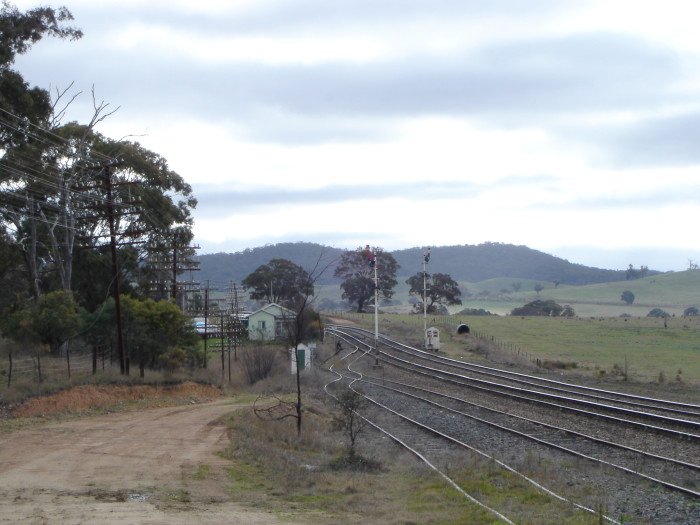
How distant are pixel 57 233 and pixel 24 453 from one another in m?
35.3

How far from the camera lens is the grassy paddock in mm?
48562

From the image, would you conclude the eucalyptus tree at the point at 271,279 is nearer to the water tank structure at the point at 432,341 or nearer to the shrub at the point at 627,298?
the water tank structure at the point at 432,341

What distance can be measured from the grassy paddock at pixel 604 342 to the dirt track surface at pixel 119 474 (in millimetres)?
23650

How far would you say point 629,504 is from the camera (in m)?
13.2

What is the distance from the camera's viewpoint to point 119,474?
Result: 49.0ft

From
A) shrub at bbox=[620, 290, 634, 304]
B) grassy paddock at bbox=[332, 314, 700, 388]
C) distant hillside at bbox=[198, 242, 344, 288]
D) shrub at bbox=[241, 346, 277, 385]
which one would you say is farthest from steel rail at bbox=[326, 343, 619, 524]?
shrub at bbox=[620, 290, 634, 304]

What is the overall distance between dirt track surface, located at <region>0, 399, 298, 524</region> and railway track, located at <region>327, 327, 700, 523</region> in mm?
6459

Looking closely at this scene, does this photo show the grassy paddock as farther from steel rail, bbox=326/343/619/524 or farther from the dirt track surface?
the dirt track surface

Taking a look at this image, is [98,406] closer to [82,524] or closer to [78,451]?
[78,451]

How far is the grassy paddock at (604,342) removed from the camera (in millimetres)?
48562

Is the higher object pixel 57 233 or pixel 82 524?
pixel 57 233

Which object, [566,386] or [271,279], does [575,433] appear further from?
[271,279]

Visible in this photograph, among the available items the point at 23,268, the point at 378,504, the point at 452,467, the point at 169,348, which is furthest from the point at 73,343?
the point at 378,504

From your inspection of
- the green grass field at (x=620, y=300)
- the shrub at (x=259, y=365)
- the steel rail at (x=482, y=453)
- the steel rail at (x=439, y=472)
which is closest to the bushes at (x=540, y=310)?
the green grass field at (x=620, y=300)
